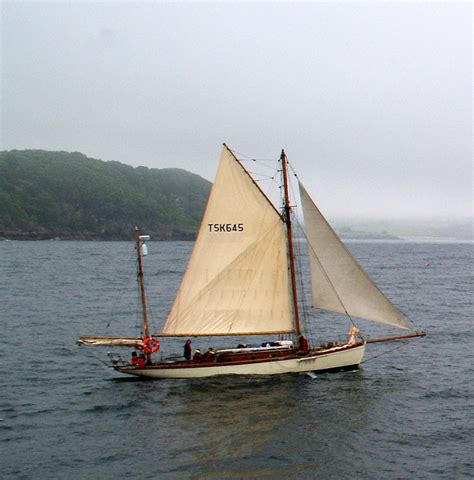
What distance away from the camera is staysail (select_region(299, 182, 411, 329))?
34625mm

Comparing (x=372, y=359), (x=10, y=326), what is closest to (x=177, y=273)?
(x=10, y=326)

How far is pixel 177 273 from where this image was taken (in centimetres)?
11106

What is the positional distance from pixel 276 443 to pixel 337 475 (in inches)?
149

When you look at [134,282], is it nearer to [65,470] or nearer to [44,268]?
[44,268]

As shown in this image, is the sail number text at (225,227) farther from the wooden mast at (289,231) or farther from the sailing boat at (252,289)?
the wooden mast at (289,231)

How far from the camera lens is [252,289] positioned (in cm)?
3534

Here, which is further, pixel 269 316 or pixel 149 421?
pixel 269 316

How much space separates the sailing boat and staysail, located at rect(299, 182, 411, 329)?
0.06 metres

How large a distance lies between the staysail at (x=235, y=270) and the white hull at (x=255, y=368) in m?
2.11

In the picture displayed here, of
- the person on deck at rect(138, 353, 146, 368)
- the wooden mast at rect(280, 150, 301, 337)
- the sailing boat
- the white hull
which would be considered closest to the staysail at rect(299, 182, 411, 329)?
the sailing boat

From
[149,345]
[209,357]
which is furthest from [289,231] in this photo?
[149,345]

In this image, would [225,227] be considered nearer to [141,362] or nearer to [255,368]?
[255,368]

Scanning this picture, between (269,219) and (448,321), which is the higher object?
(269,219)

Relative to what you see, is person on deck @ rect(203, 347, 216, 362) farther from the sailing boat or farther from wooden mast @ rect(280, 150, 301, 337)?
wooden mast @ rect(280, 150, 301, 337)
